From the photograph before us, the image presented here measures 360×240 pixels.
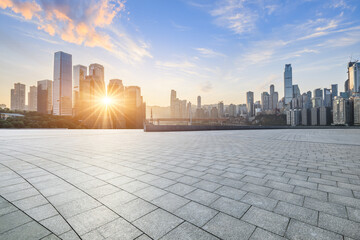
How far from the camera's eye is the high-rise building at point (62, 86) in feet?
620

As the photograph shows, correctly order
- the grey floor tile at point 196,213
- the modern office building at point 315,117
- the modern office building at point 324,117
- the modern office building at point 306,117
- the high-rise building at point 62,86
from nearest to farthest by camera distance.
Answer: the grey floor tile at point 196,213, the modern office building at point 324,117, the modern office building at point 315,117, the modern office building at point 306,117, the high-rise building at point 62,86

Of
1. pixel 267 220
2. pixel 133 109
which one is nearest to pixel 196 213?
pixel 267 220

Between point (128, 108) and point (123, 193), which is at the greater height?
point (128, 108)

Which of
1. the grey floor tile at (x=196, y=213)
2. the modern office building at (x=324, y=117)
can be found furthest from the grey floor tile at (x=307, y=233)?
the modern office building at (x=324, y=117)

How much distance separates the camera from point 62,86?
193500mm

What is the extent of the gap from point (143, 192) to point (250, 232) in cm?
207

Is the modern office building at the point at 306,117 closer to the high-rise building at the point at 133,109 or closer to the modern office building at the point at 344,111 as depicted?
the modern office building at the point at 344,111

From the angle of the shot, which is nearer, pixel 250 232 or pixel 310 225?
pixel 250 232

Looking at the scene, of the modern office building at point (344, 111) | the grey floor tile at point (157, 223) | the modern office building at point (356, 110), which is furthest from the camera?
the modern office building at point (344, 111)

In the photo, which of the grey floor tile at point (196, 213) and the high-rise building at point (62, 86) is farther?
the high-rise building at point (62, 86)

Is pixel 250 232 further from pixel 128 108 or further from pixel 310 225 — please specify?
pixel 128 108

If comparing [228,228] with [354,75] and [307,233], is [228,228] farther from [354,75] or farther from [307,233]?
[354,75]

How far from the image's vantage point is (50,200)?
3.08 metres

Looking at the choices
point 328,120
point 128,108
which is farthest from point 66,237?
point 328,120
